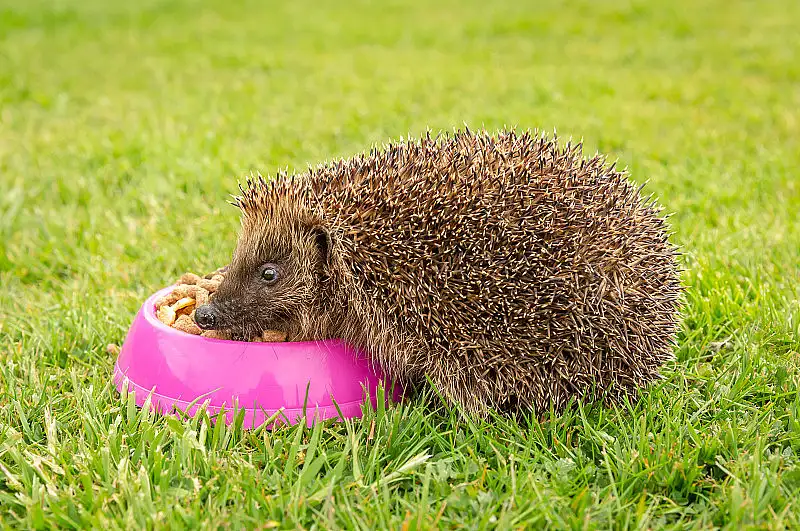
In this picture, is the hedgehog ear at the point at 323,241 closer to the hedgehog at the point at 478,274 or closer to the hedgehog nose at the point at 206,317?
the hedgehog at the point at 478,274

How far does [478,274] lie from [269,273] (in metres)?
0.92

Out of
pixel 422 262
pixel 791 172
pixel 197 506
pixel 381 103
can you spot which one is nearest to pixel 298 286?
pixel 422 262

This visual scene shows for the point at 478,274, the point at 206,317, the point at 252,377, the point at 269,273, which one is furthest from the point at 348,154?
the point at 478,274

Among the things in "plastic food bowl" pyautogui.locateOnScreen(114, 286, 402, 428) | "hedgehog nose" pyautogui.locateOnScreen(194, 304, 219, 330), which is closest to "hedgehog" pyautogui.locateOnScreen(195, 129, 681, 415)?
"hedgehog nose" pyautogui.locateOnScreen(194, 304, 219, 330)

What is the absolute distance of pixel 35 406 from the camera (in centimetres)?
330

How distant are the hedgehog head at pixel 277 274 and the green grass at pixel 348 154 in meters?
0.47

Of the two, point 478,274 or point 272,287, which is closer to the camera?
point 478,274

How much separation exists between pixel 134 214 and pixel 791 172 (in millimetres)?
4746

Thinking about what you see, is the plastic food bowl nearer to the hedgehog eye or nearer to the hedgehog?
the hedgehog

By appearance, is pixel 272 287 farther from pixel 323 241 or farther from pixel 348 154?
pixel 348 154

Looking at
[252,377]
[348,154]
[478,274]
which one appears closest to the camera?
[478,274]

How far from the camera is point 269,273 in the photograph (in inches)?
135

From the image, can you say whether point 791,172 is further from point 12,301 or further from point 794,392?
point 12,301

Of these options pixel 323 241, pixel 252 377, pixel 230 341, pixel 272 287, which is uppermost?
pixel 323 241
